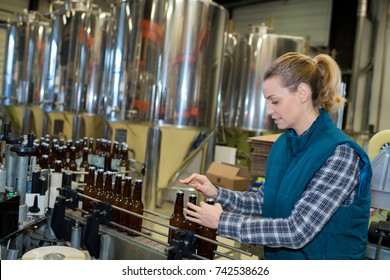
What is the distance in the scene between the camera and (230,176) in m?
2.38

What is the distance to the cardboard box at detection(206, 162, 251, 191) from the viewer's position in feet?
7.72

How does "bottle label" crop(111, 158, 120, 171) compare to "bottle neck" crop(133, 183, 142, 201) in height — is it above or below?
above

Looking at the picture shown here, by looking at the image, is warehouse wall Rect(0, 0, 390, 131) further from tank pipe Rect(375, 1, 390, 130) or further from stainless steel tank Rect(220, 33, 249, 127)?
stainless steel tank Rect(220, 33, 249, 127)

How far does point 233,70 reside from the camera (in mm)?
5402

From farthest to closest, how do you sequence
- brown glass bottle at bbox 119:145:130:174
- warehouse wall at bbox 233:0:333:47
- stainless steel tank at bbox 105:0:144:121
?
warehouse wall at bbox 233:0:333:47
stainless steel tank at bbox 105:0:144:121
brown glass bottle at bbox 119:145:130:174

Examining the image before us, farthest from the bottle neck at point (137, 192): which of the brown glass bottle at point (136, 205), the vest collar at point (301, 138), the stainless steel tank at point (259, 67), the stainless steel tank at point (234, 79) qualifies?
the stainless steel tank at point (234, 79)

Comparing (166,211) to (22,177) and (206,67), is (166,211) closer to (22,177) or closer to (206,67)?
(206,67)

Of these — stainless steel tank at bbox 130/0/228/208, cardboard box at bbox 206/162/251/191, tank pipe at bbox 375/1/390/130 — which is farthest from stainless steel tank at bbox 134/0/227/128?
tank pipe at bbox 375/1/390/130

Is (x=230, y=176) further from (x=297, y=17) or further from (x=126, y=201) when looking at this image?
(x=297, y=17)

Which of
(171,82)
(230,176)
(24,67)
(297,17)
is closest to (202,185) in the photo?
(230,176)

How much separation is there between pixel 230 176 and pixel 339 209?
1.23 metres

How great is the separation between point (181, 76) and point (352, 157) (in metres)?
2.40

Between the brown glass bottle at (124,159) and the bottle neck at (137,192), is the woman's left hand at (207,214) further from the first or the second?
the brown glass bottle at (124,159)

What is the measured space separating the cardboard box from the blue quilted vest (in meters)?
1.05
